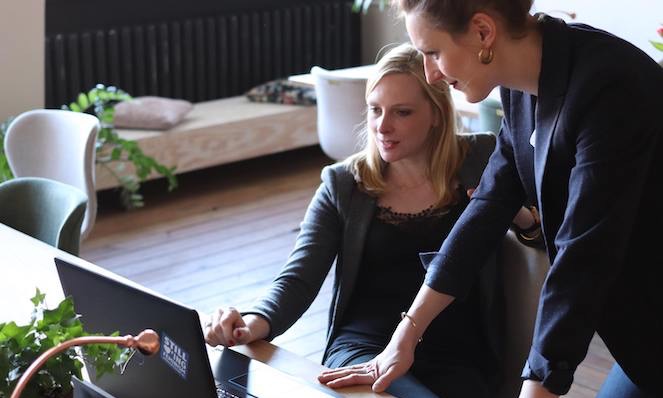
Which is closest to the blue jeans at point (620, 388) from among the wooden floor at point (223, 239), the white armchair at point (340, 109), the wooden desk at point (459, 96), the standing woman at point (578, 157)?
the standing woman at point (578, 157)

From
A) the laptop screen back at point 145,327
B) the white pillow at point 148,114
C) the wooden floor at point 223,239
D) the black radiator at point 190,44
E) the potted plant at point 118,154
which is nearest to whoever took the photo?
the laptop screen back at point 145,327

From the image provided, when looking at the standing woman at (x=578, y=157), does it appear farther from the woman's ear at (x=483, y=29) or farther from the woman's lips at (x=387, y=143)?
the woman's lips at (x=387, y=143)

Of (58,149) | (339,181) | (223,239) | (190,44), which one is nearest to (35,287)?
(339,181)

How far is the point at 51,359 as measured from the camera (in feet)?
4.77

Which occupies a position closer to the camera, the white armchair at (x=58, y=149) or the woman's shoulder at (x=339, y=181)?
the woman's shoulder at (x=339, y=181)

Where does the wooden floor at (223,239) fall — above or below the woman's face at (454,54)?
below

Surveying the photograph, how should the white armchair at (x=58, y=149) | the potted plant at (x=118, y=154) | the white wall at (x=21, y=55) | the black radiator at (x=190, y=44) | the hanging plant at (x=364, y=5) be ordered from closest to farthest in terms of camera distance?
the white armchair at (x=58, y=149)
the white wall at (x=21, y=55)
the potted plant at (x=118, y=154)
the hanging plant at (x=364, y=5)
the black radiator at (x=190, y=44)

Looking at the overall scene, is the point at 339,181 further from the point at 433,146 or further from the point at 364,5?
the point at 364,5

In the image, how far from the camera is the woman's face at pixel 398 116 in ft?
7.47

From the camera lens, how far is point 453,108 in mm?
2332

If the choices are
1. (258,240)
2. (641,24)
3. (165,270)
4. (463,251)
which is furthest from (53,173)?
(641,24)

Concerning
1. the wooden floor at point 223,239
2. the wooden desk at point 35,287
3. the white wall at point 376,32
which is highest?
the wooden desk at point 35,287

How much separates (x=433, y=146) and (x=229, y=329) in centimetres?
72

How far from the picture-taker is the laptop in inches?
→ 55.4
